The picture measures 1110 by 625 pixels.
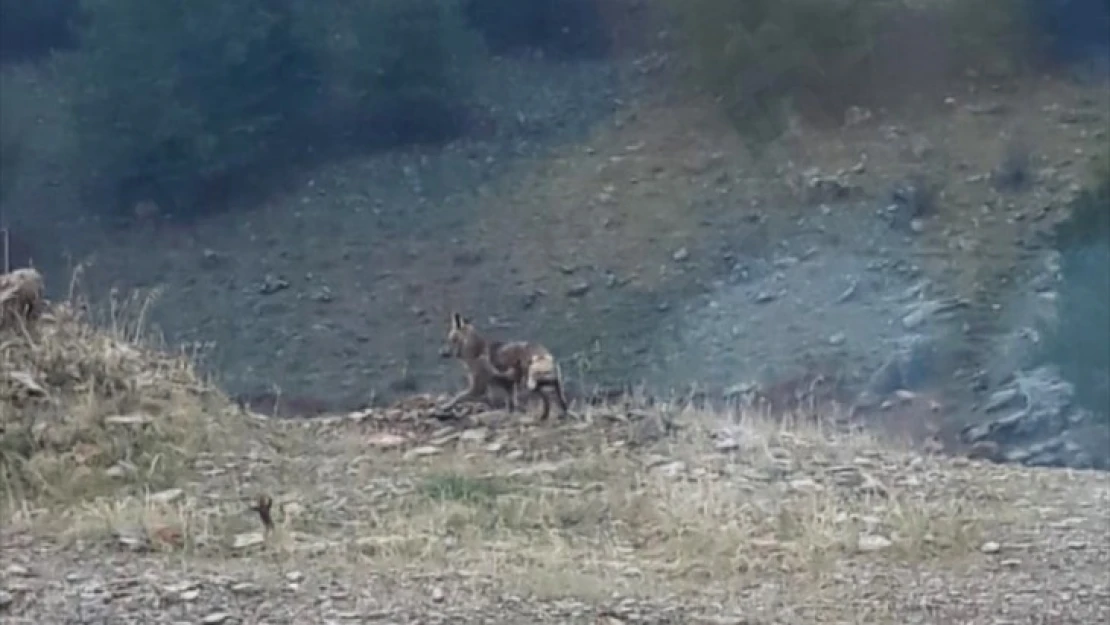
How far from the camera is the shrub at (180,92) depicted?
8.57m

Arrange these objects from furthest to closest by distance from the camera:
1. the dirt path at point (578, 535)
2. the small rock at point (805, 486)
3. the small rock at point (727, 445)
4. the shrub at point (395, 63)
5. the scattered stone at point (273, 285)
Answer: the scattered stone at point (273, 285) → the shrub at point (395, 63) → the small rock at point (727, 445) → the small rock at point (805, 486) → the dirt path at point (578, 535)

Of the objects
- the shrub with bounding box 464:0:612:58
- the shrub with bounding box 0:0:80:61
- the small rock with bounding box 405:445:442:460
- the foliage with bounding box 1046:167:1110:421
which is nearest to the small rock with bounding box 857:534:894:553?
the small rock with bounding box 405:445:442:460

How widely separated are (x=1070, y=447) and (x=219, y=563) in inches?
132

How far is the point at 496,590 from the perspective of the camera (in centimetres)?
452

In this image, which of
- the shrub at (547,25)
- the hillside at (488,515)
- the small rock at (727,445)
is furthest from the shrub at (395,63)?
the small rock at (727,445)

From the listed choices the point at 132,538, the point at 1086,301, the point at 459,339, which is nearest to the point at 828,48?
the point at 1086,301

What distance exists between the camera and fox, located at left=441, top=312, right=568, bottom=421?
6.75 meters

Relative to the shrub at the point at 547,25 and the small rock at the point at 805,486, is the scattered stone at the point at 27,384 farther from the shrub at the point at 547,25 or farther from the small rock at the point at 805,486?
the shrub at the point at 547,25

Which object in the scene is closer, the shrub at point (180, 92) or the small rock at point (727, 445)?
the small rock at point (727, 445)

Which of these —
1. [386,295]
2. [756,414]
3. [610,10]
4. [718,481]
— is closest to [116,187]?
[386,295]

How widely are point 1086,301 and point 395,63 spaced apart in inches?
112

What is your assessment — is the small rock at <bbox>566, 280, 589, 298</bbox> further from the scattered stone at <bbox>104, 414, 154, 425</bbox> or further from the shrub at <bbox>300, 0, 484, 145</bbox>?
the scattered stone at <bbox>104, 414, 154, 425</bbox>

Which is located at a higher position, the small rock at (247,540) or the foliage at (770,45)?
the foliage at (770,45)

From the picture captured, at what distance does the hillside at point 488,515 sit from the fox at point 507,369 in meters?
0.14
